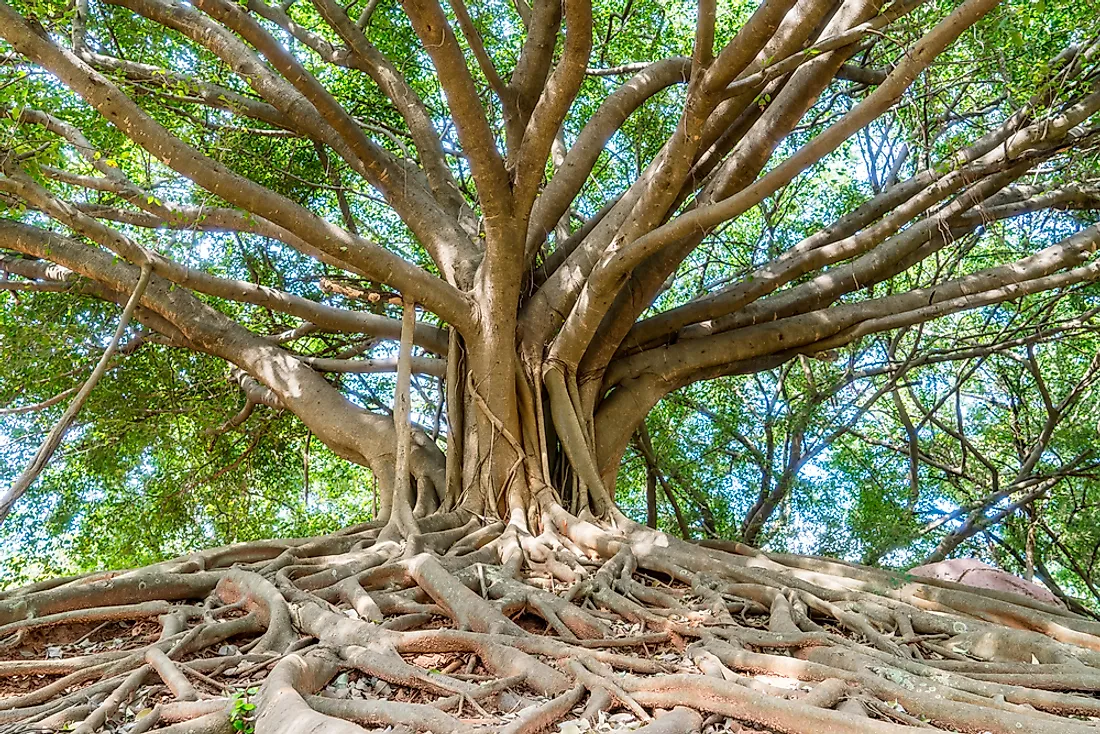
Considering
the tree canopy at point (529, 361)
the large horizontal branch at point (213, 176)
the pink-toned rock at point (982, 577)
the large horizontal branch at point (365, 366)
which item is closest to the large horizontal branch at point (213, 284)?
the tree canopy at point (529, 361)

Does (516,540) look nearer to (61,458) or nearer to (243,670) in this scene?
(243,670)

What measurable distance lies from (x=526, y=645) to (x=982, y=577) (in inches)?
148

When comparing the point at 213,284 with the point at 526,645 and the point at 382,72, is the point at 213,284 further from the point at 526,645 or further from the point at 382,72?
the point at 526,645

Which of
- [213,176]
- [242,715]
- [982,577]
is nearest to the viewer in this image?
[242,715]

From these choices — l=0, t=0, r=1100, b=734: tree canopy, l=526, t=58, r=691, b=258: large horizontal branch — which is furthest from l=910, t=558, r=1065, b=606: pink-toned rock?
l=526, t=58, r=691, b=258: large horizontal branch

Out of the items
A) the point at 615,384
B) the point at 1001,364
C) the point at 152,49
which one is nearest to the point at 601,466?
the point at 615,384

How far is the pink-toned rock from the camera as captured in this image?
5312 millimetres

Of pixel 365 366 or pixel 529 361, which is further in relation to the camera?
pixel 365 366

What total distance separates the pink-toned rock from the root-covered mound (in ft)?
3.39

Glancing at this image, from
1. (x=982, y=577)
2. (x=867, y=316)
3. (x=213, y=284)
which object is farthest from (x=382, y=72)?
(x=982, y=577)

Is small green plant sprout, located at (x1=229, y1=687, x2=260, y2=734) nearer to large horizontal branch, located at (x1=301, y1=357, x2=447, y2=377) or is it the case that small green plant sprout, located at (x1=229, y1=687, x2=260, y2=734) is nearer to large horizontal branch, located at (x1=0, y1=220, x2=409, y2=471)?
large horizontal branch, located at (x1=0, y1=220, x2=409, y2=471)

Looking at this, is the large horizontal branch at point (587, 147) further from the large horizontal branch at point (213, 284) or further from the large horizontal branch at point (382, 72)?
the large horizontal branch at point (213, 284)

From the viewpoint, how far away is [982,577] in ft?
17.7

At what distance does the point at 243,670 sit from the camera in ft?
9.61
